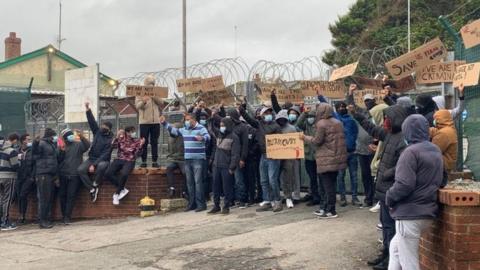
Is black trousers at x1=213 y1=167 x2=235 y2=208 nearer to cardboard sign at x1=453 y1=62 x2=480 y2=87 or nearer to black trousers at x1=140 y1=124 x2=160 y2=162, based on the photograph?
black trousers at x1=140 y1=124 x2=160 y2=162

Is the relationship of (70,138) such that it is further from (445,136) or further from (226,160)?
(445,136)

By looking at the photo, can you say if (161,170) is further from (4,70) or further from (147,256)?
(4,70)

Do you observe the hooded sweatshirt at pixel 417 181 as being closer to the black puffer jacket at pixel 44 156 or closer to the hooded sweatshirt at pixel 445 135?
the hooded sweatshirt at pixel 445 135

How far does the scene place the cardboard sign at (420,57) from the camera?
24.0 ft

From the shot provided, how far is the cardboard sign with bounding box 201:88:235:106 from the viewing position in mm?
10898

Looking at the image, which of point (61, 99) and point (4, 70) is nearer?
point (61, 99)

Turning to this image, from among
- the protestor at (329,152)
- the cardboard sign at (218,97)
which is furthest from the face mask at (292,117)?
the cardboard sign at (218,97)

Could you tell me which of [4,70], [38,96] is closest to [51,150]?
[38,96]

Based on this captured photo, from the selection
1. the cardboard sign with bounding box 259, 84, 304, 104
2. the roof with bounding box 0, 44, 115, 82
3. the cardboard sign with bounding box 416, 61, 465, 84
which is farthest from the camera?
the roof with bounding box 0, 44, 115, 82

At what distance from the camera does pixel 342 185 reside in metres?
9.41

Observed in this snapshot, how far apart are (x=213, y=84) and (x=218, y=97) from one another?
0.27 m

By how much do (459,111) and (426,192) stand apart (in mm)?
2201

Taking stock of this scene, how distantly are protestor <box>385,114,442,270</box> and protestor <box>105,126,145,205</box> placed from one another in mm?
7027

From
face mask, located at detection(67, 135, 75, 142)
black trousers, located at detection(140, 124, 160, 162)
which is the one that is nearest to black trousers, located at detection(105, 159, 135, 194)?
→ black trousers, located at detection(140, 124, 160, 162)
